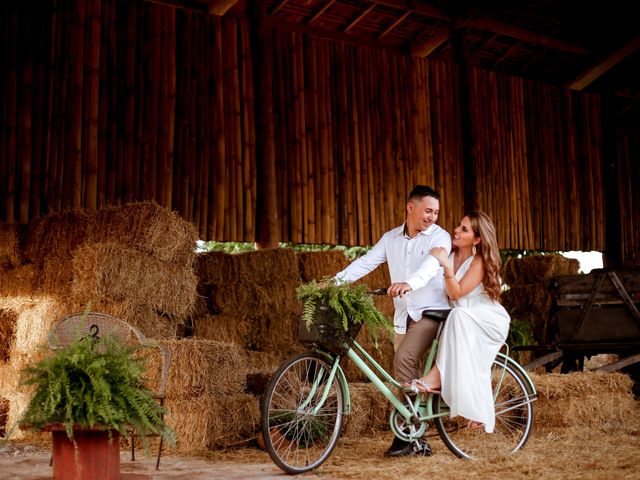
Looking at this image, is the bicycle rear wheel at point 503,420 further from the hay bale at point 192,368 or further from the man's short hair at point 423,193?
the hay bale at point 192,368

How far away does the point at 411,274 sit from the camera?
14.5 ft

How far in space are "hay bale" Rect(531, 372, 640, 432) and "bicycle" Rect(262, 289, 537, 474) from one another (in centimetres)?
100

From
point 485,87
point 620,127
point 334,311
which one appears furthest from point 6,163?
point 620,127

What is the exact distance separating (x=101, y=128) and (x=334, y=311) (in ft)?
12.6

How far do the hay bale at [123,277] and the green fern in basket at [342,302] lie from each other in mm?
1936

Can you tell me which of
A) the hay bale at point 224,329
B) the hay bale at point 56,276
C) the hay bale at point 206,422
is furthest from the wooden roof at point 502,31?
the hay bale at point 206,422

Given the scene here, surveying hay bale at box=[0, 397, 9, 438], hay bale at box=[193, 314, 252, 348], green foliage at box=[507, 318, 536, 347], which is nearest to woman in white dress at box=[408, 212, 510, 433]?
hay bale at box=[193, 314, 252, 348]

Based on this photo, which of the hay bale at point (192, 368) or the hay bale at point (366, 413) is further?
the hay bale at point (366, 413)

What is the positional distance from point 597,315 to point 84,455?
5106 millimetres

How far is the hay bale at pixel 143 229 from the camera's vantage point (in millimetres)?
5773

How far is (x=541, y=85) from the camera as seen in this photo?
10531mm

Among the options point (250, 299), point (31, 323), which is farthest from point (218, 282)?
point (31, 323)

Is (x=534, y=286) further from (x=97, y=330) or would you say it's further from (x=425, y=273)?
(x=97, y=330)

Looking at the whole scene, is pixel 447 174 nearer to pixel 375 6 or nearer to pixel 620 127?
pixel 375 6
